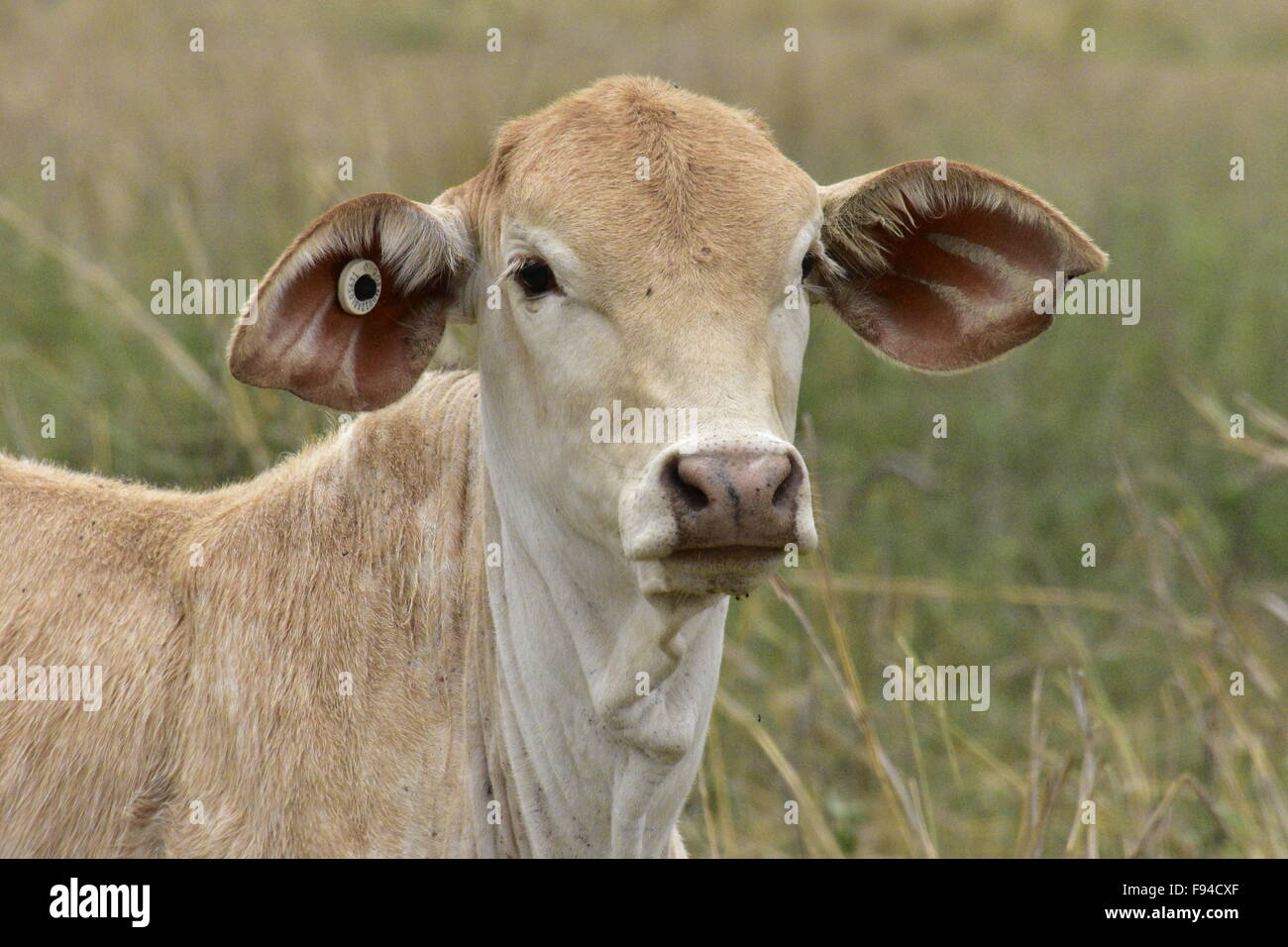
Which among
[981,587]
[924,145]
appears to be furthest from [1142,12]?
[981,587]

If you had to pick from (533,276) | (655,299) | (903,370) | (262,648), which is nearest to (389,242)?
(533,276)

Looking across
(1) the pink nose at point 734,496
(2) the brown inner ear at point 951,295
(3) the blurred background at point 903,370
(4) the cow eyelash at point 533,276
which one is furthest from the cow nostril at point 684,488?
(2) the brown inner ear at point 951,295

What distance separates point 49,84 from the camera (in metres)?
13.1

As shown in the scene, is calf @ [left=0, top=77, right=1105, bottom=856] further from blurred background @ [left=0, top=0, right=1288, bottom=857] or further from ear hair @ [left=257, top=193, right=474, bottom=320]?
blurred background @ [left=0, top=0, right=1288, bottom=857]

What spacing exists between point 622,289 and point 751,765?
14.4 ft

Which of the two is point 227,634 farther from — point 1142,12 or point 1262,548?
point 1142,12

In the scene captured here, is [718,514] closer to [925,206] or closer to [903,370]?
[925,206]

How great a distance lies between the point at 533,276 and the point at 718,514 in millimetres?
972

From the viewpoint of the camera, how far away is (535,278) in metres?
4.21

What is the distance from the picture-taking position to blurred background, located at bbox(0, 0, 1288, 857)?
7.05m

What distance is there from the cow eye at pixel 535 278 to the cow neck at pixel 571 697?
499mm

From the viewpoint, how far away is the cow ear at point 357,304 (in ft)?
14.1

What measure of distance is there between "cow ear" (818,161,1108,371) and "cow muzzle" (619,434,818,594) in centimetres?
120

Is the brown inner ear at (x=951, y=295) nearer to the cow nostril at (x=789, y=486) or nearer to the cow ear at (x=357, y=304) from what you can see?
the cow ear at (x=357, y=304)
